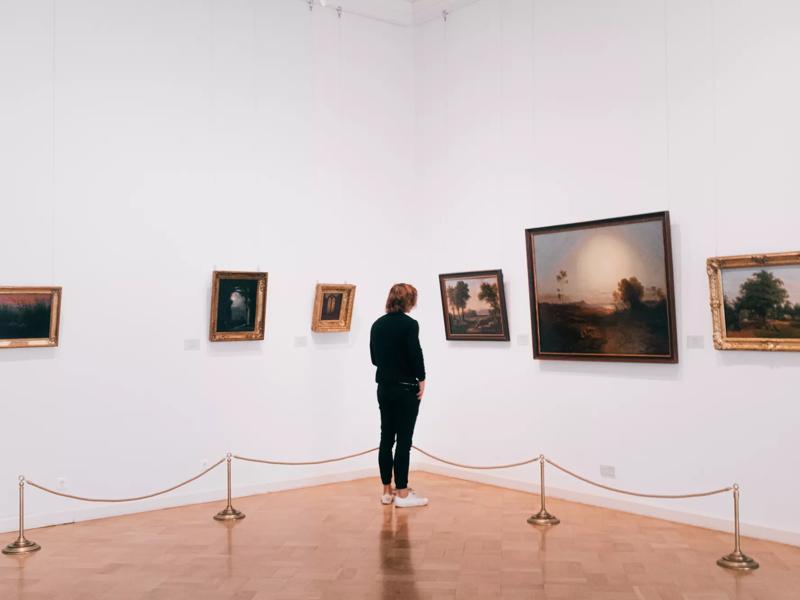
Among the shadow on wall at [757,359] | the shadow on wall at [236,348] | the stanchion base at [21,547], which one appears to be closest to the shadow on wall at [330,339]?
the shadow on wall at [236,348]

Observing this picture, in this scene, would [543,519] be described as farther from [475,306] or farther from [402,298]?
[475,306]

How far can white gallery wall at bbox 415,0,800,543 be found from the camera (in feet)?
32.1

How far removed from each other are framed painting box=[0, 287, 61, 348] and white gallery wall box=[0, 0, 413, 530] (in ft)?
0.57

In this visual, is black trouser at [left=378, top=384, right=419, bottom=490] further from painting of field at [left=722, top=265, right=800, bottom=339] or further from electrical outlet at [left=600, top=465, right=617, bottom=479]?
painting of field at [left=722, top=265, right=800, bottom=339]

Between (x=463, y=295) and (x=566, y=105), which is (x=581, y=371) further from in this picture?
(x=566, y=105)

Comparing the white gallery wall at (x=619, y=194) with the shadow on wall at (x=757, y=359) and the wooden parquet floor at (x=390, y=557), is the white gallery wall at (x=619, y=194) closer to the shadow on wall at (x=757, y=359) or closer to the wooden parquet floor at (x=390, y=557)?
the shadow on wall at (x=757, y=359)

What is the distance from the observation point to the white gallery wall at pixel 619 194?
32.1 ft

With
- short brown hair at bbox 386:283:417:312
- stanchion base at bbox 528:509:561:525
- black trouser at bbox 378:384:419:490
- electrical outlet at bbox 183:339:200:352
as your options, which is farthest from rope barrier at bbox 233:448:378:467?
stanchion base at bbox 528:509:561:525

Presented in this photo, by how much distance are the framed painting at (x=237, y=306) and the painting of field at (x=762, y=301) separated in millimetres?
6379

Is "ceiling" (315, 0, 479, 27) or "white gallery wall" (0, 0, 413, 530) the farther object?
"ceiling" (315, 0, 479, 27)

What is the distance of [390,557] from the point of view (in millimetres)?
8992

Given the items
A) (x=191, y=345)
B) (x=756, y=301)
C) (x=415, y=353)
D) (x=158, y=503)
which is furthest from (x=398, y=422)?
(x=756, y=301)

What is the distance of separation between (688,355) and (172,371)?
22.2 ft

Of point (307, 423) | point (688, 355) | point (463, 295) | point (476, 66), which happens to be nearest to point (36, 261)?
point (307, 423)
